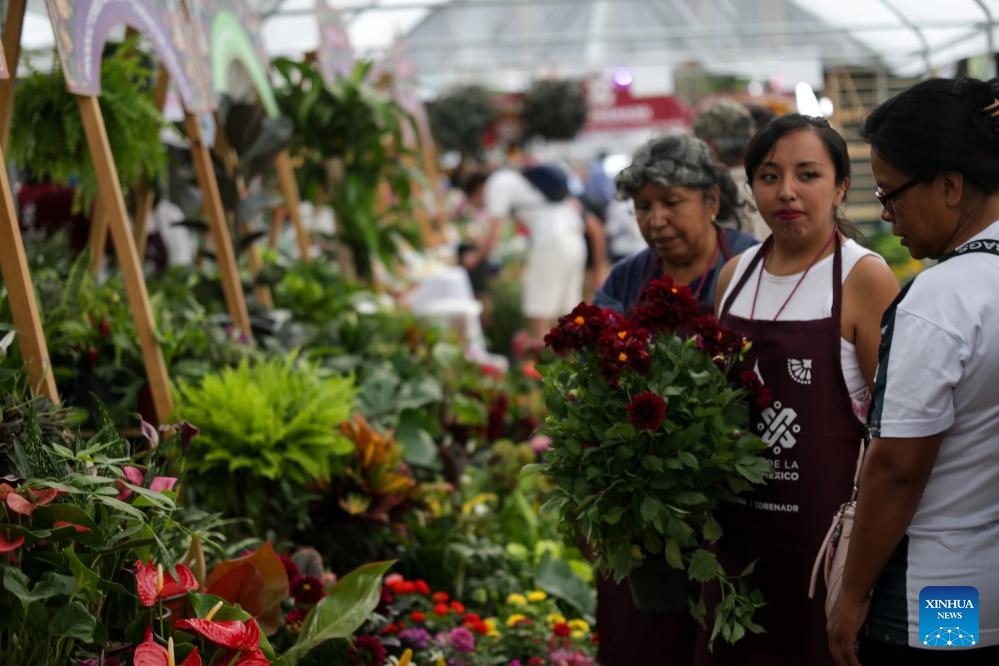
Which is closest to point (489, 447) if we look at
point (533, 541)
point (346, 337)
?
point (346, 337)

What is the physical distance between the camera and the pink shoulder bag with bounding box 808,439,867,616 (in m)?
2.16

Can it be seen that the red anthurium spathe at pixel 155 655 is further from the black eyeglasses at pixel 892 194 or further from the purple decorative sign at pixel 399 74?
the purple decorative sign at pixel 399 74

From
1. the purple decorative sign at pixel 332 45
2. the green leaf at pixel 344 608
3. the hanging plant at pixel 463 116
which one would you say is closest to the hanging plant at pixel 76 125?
the green leaf at pixel 344 608

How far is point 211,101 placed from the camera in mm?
4422

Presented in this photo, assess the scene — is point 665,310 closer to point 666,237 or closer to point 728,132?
point 666,237

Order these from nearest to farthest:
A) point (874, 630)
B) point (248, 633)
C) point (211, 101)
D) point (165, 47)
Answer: point (874, 630) < point (248, 633) < point (165, 47) < point (211, 101)

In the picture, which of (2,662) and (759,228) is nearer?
(2,662)

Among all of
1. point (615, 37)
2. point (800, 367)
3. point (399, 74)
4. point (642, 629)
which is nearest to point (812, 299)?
point (800, 367)

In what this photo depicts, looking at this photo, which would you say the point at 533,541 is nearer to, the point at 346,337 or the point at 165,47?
the point at 346,337

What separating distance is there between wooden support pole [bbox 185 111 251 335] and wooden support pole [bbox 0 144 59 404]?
1620mm

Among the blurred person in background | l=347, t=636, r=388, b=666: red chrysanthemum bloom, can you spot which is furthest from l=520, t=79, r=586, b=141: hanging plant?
l=347, t=636, r=388, b=666: red chrysanthemum bloom

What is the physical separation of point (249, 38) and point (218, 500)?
2.68m

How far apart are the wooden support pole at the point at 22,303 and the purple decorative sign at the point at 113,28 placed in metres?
0.59

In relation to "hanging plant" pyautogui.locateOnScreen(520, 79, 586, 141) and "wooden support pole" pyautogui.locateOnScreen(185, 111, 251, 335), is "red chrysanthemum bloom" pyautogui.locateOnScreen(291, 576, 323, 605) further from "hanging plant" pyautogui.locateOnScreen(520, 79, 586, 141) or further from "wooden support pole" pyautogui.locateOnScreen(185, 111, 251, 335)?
"hanging plant" pyautogui.locateOnScreen(520, 79, 586, 141)
